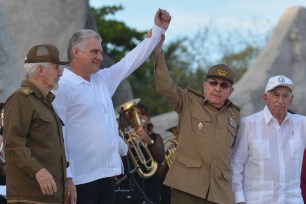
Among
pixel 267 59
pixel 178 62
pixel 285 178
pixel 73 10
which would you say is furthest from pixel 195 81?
pixel 285 178

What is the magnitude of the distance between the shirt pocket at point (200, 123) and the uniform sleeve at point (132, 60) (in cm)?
64

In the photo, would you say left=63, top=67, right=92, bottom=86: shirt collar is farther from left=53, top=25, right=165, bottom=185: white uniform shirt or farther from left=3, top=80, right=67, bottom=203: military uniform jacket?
left=3, top=80, right=67, bottom=203: military uniform jacket

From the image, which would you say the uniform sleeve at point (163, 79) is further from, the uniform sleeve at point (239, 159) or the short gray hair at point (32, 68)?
the short gray hair at point (32, 68)

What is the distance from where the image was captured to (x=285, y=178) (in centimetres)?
654

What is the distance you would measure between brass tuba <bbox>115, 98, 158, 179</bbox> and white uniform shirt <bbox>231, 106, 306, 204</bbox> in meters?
2.89

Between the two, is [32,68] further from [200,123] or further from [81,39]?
[200,123]

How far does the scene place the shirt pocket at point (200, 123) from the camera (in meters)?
6.39

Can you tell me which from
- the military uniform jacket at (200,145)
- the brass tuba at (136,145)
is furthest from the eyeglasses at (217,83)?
the brass tuba at (136,145)

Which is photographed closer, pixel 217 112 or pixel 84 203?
pixel 84 203

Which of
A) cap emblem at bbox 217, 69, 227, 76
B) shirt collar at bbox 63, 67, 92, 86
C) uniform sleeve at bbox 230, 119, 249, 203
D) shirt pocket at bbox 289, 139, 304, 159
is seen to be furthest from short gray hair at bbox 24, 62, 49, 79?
shirt pocket at bbox 289, 139, 304, 159

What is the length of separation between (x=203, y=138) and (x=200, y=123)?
135mm

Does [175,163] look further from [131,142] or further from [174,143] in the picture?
[174,143]

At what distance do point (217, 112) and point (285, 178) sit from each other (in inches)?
32.0

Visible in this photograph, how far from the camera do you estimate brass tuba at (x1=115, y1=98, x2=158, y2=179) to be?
945 centimetres
